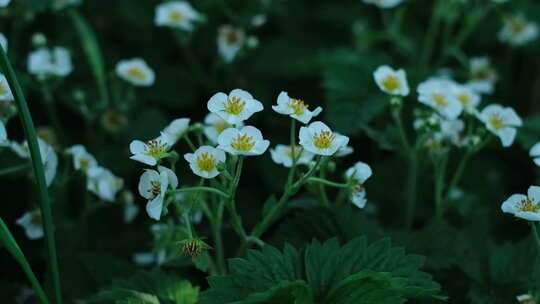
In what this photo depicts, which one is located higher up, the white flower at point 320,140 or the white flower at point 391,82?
the white flower at point 391,82

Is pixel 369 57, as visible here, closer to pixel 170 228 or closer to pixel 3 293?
pixel 170 228

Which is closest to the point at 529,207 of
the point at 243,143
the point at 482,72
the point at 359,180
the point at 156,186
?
the point at 359,180

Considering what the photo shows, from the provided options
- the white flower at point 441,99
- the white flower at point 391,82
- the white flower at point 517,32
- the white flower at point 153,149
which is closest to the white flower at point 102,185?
the white flower at point 153,149

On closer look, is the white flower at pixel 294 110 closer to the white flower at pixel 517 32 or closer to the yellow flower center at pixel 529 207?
the yellow flower center at pixel 529 207

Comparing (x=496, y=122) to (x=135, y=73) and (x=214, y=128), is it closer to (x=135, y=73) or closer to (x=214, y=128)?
(x=214, y=128)

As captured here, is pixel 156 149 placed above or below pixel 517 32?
below

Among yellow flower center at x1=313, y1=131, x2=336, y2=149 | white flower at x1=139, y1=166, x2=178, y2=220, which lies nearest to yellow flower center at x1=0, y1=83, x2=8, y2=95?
white flower at x1=139, y1=166, x2=178, y2=220
